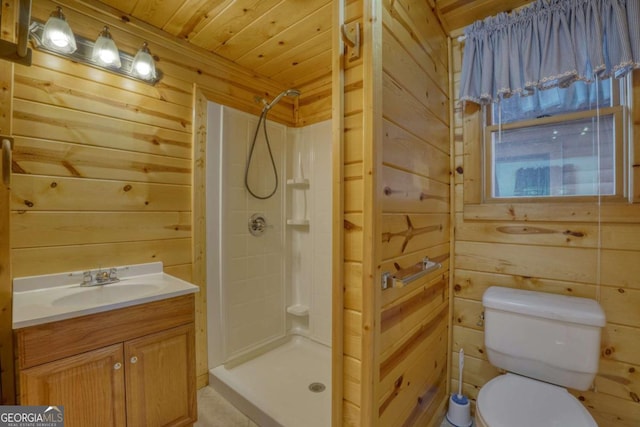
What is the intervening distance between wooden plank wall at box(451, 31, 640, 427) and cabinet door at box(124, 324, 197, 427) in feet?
5.08

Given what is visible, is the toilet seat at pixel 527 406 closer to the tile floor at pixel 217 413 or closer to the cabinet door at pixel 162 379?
the tile floor at pixel 217 413

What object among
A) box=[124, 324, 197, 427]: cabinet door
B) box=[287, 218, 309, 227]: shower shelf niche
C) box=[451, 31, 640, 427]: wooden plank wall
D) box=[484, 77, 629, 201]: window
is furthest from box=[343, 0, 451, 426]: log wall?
box=[287, 218, 309, 227]: shower shelf niche

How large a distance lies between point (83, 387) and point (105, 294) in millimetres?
441

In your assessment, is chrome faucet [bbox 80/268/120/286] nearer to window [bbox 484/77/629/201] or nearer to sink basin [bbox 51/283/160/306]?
sink basin [bbox 51/283/160/306]

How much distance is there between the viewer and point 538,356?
132 centimetres

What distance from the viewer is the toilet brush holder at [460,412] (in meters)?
1.57

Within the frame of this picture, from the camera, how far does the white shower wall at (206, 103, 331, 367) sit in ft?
6.60

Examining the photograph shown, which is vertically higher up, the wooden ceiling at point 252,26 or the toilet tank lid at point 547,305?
the wooden ceiling at point 252,26

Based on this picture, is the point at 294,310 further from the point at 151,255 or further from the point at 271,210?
the point at 151,255

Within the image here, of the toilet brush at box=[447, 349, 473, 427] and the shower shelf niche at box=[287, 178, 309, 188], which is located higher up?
the shower shelf niche at box=[287, 178, 309, 188]

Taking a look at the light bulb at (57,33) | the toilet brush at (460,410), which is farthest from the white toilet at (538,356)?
the light bulb at (57,33)

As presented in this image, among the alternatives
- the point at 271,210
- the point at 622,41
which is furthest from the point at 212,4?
the point at 622,41

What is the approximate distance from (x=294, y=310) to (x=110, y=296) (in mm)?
1399

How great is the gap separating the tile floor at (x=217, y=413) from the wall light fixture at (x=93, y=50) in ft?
6.56
